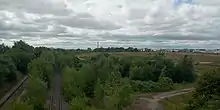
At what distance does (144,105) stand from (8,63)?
37502 mm

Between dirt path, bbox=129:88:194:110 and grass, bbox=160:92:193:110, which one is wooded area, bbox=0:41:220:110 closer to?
dirt path, bbox=129:88:194:110

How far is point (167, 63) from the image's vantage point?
10019cm

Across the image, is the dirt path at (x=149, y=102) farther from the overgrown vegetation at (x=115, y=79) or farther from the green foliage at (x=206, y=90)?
the green foliage at (x=206, y=90)

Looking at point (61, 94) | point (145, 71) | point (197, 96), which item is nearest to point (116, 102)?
point (197, 96)

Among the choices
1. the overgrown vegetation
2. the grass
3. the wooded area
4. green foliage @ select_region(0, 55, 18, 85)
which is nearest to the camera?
the wooded area

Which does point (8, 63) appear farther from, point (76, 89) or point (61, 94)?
point (76, 89)

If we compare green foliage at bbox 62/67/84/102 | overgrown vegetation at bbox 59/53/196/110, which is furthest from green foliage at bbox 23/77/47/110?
green foliage at bbox 62/67/84/102

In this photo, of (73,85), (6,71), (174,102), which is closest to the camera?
(73,85)

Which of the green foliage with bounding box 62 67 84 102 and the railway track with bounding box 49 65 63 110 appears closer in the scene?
the green foliage with bounding box 62 67 84 102

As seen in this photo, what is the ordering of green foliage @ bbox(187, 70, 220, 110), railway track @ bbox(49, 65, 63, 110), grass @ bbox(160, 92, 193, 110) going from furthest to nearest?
grass @ bbox(160, 92, 193, 110) → railway track @ bbox(49, 65, 63, 110) → green foliage @ bbox(187, 70, 220, 110)

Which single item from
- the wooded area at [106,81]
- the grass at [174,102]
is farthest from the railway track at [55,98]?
the grass at [174,102]

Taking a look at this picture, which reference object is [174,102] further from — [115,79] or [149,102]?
[115,79]

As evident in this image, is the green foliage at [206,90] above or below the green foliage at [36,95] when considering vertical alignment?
above

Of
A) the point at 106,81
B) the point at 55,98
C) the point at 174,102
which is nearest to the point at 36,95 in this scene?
the point at 106,81
